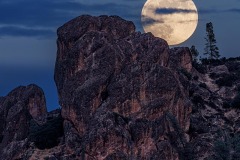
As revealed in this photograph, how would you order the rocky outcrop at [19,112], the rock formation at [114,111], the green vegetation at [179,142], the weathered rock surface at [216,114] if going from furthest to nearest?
1. the rocky outcrop at [19,112]
2. the green vegetation at [179,142]
3. the weathered rock surface at [216,114]
4. the rock formation at [114,111]

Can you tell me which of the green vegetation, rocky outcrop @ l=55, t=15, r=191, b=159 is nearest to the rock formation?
the green vegetation

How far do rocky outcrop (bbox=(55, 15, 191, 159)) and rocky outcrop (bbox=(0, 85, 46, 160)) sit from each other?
733 centimetres

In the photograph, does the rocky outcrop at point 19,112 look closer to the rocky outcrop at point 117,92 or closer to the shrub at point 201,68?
the rocky outcrop at point 117,92

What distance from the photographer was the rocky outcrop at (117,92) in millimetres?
87312

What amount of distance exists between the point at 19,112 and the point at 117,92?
23.5 m

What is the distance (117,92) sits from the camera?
92.6m

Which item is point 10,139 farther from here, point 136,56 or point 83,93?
point 136,56

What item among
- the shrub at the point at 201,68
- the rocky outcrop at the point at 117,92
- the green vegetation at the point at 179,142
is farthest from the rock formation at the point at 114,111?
the shrub at the point at 201,68

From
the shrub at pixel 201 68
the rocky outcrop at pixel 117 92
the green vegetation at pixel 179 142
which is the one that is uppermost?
the shrub at pixel 201 68

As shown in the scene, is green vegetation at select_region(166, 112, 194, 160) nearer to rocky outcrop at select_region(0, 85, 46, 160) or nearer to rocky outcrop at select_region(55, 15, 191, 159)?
rocky outcrop at select_region(55, 15, 191, 159)

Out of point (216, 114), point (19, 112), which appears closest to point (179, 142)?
point (216, 114)

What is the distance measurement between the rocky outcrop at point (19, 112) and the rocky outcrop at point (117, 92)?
24.1 feet

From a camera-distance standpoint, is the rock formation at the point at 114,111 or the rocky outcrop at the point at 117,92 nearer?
the rocky outcrop at the point at 117,92

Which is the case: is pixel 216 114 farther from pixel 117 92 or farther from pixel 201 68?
pixel 117 92
